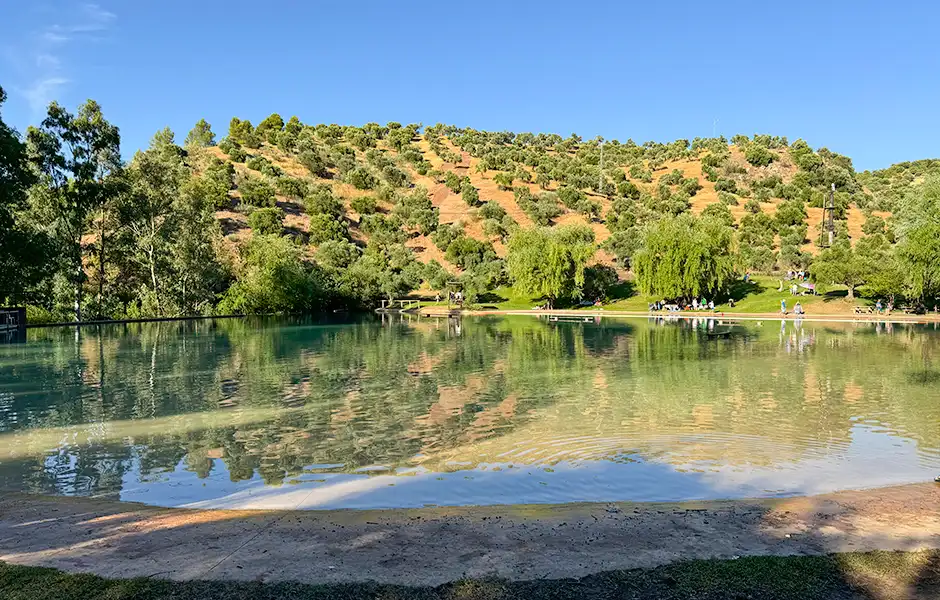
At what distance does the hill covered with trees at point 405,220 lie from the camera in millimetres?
52656

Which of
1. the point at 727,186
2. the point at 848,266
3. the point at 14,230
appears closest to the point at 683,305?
the point at 848,266

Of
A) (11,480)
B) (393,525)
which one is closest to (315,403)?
(11,480)

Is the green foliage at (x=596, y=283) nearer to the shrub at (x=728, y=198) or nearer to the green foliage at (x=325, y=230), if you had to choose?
the green foliage at (x=325, y=230)

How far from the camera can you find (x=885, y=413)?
1549 centimetres

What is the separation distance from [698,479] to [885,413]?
792 centimetres

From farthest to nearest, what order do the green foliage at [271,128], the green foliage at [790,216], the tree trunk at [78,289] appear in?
the green foliage at [271,128] → the green foliage at [790,216] → the tree trunk at [78,289]

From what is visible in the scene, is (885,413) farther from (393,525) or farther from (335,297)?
(335,297)

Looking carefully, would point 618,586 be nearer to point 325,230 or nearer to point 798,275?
point 798,275

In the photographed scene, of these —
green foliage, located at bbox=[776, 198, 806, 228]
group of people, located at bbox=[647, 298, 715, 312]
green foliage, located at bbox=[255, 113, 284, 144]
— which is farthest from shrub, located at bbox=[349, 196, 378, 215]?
green foliage, located at bbox=[776, 198, 806, 228]

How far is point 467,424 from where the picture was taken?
14.9 metres

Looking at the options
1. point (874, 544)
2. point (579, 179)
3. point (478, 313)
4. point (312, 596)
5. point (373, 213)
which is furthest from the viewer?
point (579, 179)

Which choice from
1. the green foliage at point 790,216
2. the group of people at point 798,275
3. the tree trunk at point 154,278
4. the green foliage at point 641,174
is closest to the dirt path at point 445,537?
the tree trunk at point 154,278

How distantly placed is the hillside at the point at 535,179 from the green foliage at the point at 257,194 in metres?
1.98

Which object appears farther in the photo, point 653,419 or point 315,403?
point 315,403
